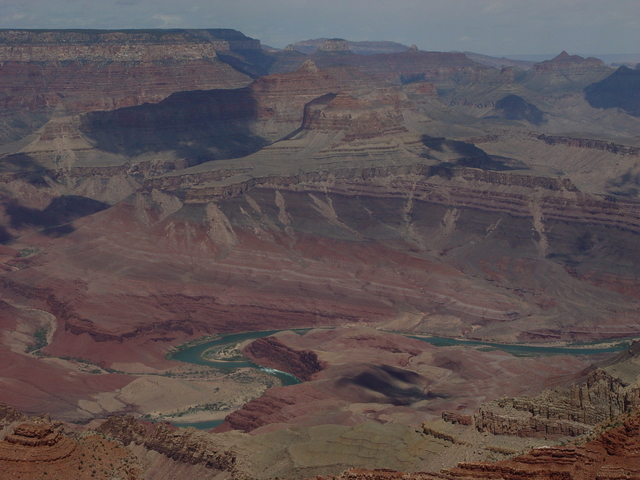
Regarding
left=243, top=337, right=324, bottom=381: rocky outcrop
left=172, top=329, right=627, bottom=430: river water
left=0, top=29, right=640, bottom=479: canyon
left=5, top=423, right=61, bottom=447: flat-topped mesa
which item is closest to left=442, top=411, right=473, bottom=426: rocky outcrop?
left=0, top=29, right=640, bottom=479: canyon

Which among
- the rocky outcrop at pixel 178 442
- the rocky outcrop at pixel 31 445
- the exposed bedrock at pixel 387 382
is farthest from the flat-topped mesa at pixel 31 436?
the exposed bedrock at pixel 387 382

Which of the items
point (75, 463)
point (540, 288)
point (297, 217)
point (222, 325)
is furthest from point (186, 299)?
point (75, 463)

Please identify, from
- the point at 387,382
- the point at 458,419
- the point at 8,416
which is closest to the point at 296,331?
the point at 387,382

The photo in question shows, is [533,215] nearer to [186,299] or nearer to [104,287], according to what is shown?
[186,299]

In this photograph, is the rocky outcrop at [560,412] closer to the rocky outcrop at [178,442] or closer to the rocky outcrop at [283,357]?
the rocky outcrop at [178,442]

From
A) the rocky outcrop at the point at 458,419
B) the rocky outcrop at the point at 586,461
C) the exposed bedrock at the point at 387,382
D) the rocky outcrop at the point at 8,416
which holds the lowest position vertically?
the exposed bedrock at the point at 387,382

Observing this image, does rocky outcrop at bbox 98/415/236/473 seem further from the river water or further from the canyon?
the river water
